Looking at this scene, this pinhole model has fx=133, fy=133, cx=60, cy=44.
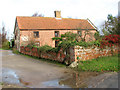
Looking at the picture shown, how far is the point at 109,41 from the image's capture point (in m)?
13.1

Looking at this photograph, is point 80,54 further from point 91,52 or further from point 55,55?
point 55,55

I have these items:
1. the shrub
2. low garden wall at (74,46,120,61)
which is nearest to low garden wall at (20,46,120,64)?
low garden wall at (74,46,120,61)

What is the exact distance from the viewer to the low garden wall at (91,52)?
10.5 m

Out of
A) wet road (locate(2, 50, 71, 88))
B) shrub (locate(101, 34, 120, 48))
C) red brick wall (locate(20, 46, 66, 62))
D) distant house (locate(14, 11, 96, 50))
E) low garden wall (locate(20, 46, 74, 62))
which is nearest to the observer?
wet road (locate(2, 50, 71, 88))

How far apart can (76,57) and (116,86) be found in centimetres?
491

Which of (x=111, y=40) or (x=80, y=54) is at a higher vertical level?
(x=111, y=40)

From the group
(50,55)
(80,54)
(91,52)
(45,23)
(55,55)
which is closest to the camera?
(80,54)

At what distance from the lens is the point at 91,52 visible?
37.2 ft

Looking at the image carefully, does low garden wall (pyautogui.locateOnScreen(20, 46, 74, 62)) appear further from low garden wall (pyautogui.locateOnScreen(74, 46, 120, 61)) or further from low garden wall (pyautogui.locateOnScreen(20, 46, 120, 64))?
low garden wall (pyautogui.locateOnScreen(74, 46, 120, 61))

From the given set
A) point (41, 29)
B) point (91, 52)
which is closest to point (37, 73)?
point (91, 52)

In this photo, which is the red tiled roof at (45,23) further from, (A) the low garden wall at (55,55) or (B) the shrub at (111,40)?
(B) the shrub at (111,40)

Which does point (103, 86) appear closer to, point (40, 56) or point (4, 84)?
point (4, 84)

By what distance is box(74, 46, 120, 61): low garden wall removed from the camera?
10.5 meters

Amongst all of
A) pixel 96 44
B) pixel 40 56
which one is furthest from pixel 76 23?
pixel 96 44
